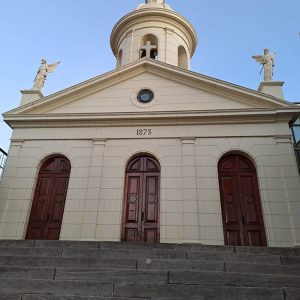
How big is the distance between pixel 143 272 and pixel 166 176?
5.92 m

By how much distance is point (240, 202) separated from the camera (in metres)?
11.8

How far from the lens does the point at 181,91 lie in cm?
1393

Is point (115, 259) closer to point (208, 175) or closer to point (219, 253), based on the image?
point (219, 253)

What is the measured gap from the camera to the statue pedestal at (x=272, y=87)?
44.4ft

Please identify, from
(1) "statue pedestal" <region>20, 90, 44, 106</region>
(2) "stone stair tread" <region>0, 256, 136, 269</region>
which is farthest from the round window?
(2) "stone stair tread" <region>0, 256, 136, 269</region>

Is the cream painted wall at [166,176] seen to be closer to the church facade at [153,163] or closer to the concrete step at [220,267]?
the church facade at [153,163]

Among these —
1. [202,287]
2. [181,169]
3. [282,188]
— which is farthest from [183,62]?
[202,287]

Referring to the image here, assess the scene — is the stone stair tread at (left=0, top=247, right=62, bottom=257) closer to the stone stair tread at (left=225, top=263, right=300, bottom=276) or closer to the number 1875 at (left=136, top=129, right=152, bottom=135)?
the stone stair tread at (left=225, top=263, right=300, bottom=276)

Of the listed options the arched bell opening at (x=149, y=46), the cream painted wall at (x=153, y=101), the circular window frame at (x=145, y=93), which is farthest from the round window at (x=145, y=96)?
the arched bell opening at (x=149, y=46)

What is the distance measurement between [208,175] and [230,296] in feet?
22.3

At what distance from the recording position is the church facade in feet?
37.5

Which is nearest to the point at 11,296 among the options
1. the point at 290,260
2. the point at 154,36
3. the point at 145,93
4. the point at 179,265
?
the point at 179,265

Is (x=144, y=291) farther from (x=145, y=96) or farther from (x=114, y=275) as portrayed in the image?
(x=145, y=96)

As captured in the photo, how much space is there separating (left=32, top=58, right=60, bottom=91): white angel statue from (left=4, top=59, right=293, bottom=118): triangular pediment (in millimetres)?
1528
